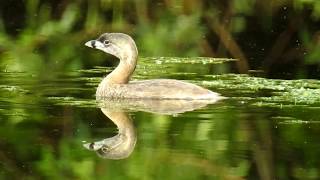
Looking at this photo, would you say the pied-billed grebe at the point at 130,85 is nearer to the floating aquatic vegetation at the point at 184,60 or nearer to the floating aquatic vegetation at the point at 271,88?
the floating aquatic vegetation at the point at 271,88

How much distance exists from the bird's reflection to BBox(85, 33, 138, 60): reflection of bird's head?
0.72 m

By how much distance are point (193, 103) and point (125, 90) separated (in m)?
0.75

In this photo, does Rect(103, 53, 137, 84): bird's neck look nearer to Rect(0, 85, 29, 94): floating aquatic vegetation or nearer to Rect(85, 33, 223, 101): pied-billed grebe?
Rect(85, 33, 223, 101): pied-billed grebe

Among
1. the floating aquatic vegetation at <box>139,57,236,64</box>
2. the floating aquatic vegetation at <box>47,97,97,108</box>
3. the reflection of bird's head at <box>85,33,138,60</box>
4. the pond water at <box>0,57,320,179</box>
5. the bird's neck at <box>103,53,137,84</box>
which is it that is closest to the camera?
the pond water at <box>0,57,320,179</box>

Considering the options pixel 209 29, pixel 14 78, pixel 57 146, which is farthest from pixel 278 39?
pixel 57 146

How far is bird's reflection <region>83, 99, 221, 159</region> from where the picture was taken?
353 inches

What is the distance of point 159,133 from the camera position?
9469 millimetres

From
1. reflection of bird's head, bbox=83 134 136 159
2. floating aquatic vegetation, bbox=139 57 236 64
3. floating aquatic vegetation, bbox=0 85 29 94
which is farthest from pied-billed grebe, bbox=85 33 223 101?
floating aquatic vegetation, bbox=139 57 236 64

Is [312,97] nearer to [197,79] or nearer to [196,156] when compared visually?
[197,79]

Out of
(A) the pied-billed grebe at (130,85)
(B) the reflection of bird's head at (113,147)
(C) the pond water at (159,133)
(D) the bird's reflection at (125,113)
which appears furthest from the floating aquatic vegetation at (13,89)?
(B) the reflection of bird's head at (113,147)

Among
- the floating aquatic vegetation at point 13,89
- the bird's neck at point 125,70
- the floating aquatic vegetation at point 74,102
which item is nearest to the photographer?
the floating aquatic vegetation at point 74,102

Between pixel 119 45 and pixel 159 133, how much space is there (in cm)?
255

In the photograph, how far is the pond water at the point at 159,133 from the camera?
8383 mm

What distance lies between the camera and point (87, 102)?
431 inches
